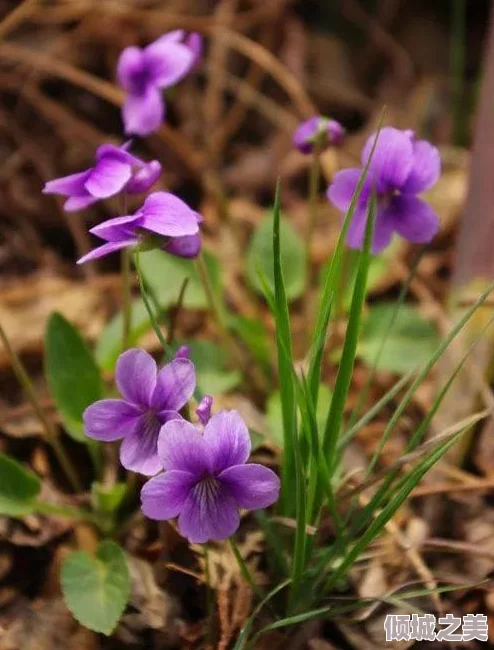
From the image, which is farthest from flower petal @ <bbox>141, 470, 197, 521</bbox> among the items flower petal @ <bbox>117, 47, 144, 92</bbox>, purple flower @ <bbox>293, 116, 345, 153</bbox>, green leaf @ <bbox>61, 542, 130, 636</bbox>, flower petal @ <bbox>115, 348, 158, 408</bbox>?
flower petal @ <bbox>117, 47, 144, 92</bbox>

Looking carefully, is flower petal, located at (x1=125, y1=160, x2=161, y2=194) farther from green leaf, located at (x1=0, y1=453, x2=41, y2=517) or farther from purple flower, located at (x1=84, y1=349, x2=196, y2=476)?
green leaf, located at (x1=0, y1=453, x2=41, y2=517)

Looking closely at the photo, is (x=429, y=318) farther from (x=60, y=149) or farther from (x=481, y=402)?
(x=60, y=149)

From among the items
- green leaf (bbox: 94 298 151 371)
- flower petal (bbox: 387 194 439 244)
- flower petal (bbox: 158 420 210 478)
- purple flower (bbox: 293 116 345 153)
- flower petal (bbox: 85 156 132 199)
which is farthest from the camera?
green leaf (bbox: 94 298 151 371)

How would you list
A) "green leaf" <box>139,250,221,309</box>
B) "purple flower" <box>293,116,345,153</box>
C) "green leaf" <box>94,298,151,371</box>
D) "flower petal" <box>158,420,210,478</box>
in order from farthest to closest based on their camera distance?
"green leaf" <box>139,250,221,309</box> < "green leaf" <box>94,298,151,371</box> < "purple flower" <box>293,116,345,153</box> < "flower petal" <box>158,420,210,478</box>

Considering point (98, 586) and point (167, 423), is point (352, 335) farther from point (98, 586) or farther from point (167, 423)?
point (98, 586)

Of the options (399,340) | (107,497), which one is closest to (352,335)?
(107,497)

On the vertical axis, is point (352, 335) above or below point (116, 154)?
below

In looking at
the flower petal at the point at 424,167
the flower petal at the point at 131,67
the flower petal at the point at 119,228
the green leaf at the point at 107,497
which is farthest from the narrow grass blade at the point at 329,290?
the flower petal at the point at 131,67
